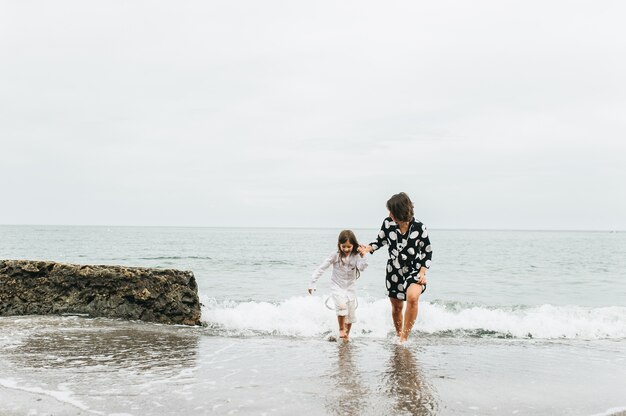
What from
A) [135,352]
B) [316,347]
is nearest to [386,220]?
[316,347]

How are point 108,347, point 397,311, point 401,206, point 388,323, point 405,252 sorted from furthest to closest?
point 388,323
point 397,311
point 405,252
point 401,206
point 108,347

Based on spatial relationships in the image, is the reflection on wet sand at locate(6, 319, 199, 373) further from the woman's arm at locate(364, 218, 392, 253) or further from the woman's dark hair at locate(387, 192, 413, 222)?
the woman's dark hair at locate(387, 192, 413, 222)

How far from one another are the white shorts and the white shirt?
0.23ft

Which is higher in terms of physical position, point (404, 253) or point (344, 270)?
point (404, 253)

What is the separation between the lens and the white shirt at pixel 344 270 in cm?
729

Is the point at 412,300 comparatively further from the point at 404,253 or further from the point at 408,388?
the point at 408,388

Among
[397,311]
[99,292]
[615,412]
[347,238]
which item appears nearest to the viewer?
[615,412]

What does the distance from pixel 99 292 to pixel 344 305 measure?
13.2 ft

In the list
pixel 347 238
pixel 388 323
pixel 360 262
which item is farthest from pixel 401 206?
pixel 388 323

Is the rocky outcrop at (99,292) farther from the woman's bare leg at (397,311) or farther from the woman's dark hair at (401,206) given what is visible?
the woman's dark hair at (401,206)

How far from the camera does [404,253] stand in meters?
6.50

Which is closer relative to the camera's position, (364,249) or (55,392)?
(55,392)

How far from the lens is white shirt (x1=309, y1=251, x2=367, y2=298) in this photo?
7.29m

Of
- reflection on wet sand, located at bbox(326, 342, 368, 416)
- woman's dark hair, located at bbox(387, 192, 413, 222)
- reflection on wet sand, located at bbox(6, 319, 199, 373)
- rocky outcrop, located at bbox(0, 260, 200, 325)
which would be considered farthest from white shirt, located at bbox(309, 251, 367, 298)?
rocky outcrop, located at bbox(0, 260, 200, 325)
